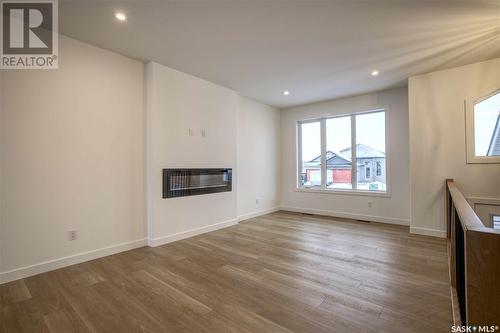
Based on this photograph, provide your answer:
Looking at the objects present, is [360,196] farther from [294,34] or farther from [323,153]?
[294,34]

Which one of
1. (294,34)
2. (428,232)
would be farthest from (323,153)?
(294,34)

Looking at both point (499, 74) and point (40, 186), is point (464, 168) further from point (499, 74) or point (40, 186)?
point (40, 186)

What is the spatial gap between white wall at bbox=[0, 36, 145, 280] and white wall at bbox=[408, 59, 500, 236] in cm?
478

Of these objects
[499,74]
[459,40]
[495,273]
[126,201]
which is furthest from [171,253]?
[499,74]

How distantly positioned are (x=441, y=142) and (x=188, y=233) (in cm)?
468

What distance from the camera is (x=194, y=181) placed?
13.6ft

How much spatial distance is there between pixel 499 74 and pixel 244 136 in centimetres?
449

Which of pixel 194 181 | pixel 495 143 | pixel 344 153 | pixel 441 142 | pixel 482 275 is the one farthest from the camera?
pixel 344 153

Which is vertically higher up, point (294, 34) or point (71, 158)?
point (294, 34)

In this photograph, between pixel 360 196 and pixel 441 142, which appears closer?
pixel 441 142

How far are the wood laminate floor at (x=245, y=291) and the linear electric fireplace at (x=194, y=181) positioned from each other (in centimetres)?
89

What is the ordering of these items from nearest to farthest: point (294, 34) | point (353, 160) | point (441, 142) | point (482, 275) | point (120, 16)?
point (482, 275) < point (120, 16) < point (294, 34) < point (441, 142) < point (353, 160)

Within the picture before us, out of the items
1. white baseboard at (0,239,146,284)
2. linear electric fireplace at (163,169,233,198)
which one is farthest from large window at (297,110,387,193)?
white baseboard at (0,239,146,284)

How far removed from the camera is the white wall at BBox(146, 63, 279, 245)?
11.8 ft
